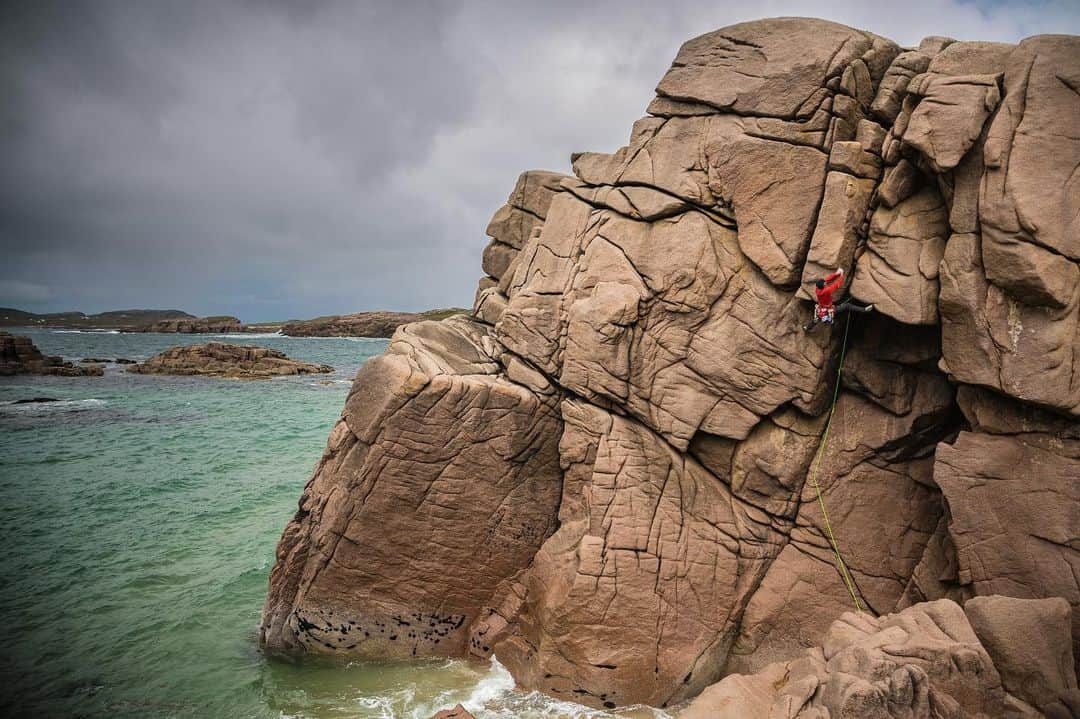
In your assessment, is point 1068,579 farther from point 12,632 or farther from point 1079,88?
point 12,632

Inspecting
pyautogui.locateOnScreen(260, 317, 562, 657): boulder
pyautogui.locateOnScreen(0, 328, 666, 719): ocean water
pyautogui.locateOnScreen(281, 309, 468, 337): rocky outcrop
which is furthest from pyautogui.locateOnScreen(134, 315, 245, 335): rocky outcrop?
pyautogui.locateOnScreen(260, 317, 562, 657): boulder

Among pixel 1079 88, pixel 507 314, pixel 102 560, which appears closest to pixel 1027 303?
pixel 1079 88

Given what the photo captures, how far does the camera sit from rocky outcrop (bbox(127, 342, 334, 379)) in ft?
185

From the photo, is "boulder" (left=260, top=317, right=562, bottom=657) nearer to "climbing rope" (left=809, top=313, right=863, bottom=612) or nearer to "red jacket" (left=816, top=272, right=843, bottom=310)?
"climbing rope" (left=809, top=313, right=863, bottom=612)

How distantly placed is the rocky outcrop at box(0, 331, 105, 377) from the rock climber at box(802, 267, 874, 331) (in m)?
64.9

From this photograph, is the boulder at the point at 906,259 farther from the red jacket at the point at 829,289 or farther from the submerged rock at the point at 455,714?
the submerged rock at the point at 455,714

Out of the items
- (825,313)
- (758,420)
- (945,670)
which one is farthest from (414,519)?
(945,670)

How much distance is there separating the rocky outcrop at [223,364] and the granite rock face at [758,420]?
48.6 m

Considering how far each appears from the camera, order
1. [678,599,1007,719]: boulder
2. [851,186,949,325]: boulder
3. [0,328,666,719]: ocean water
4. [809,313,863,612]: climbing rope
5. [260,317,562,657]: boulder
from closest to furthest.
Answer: [678,599,1007,719]: boulder
[851,186,949,325]: boulder
[0,328,666,719]: ocean water
[809,313,863,612]: climbing rope
[260,317,562,657]: boulder

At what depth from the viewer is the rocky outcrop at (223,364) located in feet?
185

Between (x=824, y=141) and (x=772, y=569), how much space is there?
8.25 m

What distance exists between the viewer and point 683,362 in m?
11.6

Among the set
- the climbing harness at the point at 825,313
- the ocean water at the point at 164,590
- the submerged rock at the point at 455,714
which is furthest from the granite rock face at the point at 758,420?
the submerged rock at the point at 455,714

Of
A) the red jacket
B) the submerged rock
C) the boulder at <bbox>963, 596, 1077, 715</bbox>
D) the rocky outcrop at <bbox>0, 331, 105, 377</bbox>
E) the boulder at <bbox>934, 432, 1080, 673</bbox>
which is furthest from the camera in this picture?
the rocky outcrop at <bbox>0, 331, 105, 377</bbox>
